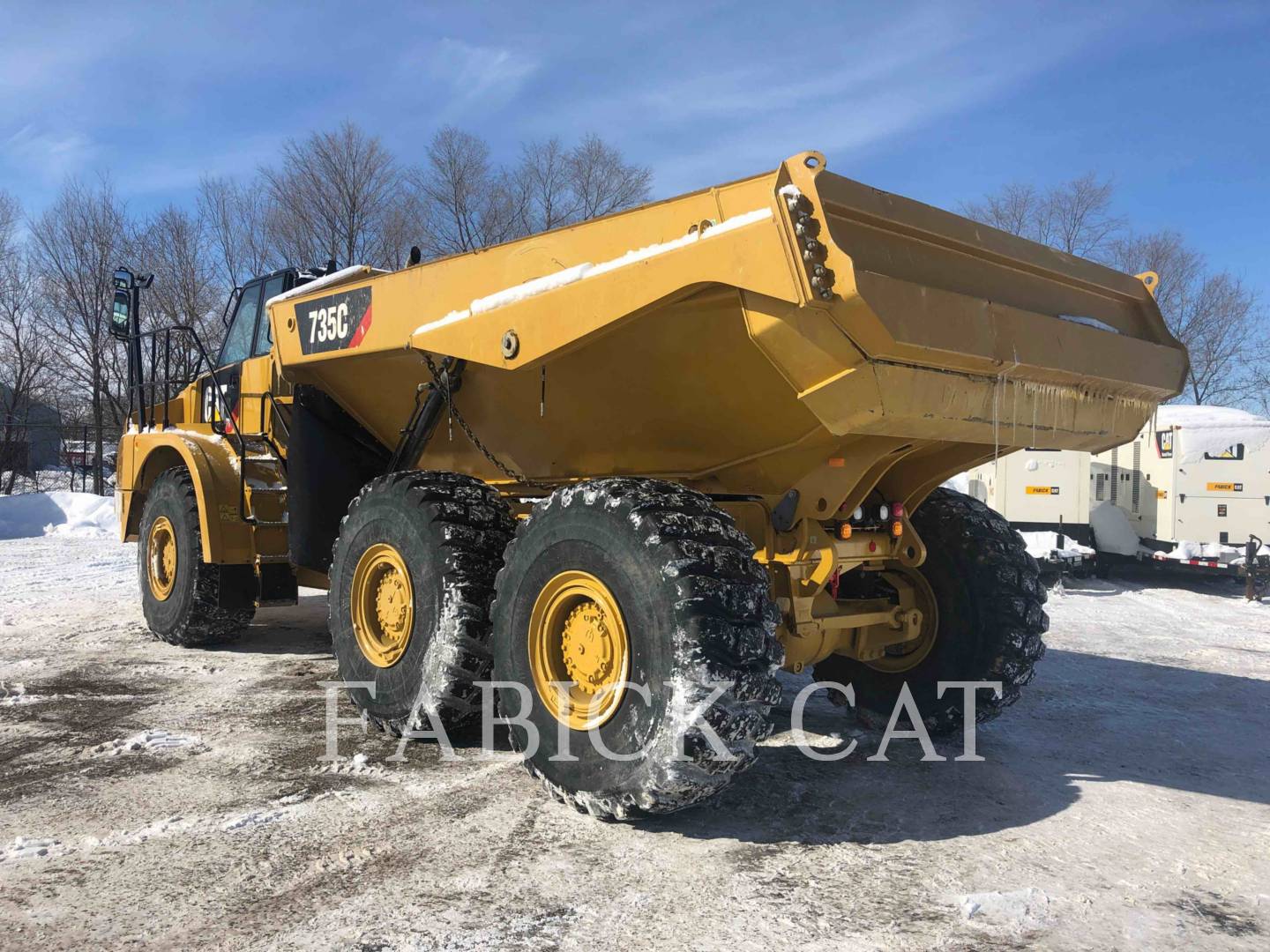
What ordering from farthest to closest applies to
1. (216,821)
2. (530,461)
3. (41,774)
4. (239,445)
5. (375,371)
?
(239,445)
(375,371)
(530,461)
(41,774)
(216,821)

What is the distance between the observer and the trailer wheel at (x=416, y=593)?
14.6 ft

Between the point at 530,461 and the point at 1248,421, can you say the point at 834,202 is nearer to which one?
the point at 530,461

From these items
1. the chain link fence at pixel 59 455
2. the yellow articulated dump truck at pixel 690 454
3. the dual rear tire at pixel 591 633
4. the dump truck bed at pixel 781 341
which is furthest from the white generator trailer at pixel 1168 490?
the chain link fence at pixel 59 455

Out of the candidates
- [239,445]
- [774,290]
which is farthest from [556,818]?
[239,445]

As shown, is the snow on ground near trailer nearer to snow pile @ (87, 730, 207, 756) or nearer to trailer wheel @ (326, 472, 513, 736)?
trailer wheel @ (326, 472, 513, 736)

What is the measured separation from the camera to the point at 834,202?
10.8ft

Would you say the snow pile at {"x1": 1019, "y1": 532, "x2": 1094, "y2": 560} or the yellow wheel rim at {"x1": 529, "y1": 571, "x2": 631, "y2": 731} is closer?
the yellow wheel rim at {"x1": 529, "y1": 571, "x2": 631, "y2": 731}

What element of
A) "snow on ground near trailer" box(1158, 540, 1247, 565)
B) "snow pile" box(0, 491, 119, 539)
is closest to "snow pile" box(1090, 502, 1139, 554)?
"snow on ground near trailer" box(1158, 540, 1247, 565)

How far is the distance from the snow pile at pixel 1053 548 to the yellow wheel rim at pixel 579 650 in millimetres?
10551

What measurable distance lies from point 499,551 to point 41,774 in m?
2.21

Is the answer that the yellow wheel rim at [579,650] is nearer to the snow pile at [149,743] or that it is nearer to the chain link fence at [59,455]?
the snow pile at [149,743]

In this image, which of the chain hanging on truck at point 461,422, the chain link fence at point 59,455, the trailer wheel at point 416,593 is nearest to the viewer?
the trailer wheel at point 416,593

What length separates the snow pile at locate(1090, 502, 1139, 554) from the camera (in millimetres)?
14195

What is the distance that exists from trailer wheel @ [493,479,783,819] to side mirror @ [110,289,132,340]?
15.5ft
